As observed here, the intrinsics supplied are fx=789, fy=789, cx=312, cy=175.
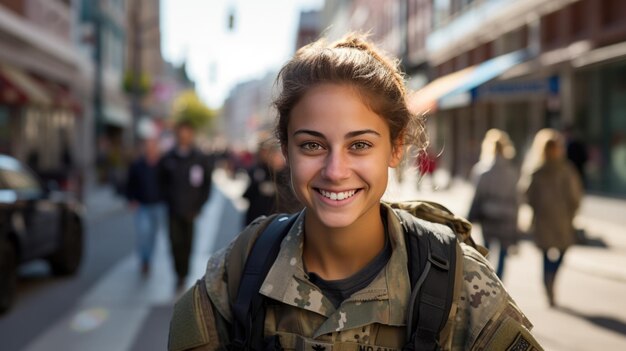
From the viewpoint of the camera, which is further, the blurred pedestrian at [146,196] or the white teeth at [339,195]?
the blurred pedestrian at [146,196]

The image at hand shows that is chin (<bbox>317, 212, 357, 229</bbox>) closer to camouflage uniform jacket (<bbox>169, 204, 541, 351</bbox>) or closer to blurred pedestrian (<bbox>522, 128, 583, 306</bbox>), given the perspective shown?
camouflage uniform jacket (<bbox>169, 204, 541, 351</bbox>)

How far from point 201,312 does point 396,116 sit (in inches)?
28.8

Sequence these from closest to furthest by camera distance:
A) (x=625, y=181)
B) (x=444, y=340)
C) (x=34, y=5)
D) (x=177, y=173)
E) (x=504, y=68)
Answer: (x=444, y=340)
(x=177, y=173)
(x=504, y=68)
(x=625, y=181)
(x=34, y=5)

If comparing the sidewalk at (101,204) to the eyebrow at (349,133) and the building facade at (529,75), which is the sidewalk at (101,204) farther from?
the eyebrow at (349,133)

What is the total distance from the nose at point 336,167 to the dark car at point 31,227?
644 cm

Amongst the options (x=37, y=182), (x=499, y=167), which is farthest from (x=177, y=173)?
(x=499, y=167)

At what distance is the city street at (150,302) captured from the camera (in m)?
6.63

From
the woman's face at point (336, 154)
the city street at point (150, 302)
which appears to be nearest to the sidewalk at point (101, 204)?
the city street at point (150, 302)

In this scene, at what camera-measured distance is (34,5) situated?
26.6m

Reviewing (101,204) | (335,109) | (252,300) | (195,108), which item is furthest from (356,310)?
(195,108)

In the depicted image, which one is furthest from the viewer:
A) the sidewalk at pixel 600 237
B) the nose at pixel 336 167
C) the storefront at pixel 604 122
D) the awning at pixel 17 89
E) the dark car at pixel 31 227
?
the awning at pixel 17 89

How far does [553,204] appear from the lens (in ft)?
27.0

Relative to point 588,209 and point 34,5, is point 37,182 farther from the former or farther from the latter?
point 34,5

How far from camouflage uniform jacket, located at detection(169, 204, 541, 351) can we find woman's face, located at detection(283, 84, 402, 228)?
0.44 feet
